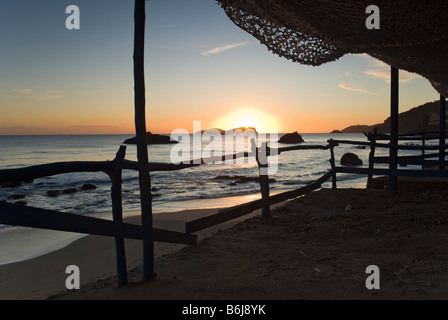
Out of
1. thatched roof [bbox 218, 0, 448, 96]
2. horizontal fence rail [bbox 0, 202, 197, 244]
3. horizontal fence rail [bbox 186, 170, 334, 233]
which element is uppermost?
thatched roof [bbox 218, 0, 448, 96]

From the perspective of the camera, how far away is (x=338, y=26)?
306cm

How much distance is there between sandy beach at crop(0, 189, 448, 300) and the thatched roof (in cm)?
211

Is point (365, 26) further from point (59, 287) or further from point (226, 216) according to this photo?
point (59, 287)

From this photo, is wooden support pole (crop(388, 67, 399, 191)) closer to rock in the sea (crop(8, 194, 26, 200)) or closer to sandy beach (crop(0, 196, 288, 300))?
sandy beach (crop(0, 196, 288, 300))

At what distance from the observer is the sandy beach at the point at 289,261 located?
7.94 ft

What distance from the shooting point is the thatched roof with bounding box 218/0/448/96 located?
8.57ft

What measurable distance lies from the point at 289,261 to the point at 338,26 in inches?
90.5

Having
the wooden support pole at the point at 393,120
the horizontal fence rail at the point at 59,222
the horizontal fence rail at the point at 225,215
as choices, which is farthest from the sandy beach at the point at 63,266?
the wooden support pole at the point at 393,120

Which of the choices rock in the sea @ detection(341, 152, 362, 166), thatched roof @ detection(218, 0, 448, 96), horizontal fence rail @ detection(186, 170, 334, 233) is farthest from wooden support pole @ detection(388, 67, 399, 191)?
rock in the sea @ detection(341, 152, 362, 166)

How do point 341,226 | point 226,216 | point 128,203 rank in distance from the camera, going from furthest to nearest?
1. point 128,203
2. point 341,226
3. point 226,216

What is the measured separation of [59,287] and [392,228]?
4092 mm

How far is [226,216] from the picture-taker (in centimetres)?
402

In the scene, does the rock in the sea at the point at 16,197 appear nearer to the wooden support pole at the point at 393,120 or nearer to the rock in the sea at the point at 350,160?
the wooden support pole at the point at 393,120
